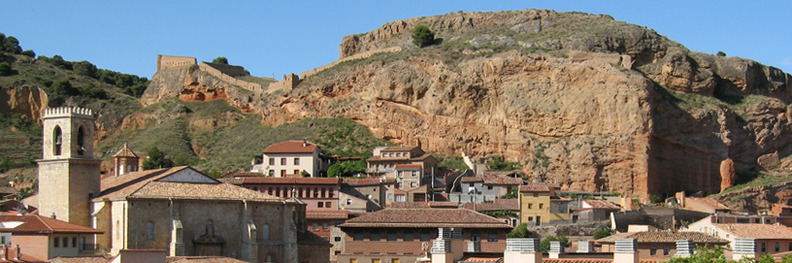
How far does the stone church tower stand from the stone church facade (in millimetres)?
49

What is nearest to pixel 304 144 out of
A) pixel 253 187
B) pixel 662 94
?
pixel 253 187

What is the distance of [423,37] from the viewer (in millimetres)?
126250

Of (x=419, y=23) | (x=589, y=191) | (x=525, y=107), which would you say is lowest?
(x=589, y=191)

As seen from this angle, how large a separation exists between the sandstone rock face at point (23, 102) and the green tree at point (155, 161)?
25385 millimetres

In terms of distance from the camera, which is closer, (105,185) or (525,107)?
(105,185)

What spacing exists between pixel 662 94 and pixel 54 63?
8680 cm

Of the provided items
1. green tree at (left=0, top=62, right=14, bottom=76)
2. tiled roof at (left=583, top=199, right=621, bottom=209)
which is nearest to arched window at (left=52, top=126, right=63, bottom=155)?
tiled roof at (left=583, top=199, right=621, bottom=209)

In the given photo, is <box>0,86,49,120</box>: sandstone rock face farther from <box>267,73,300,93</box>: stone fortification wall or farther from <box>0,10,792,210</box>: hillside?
<box>267,73,300,93</box>: stone fortification wall

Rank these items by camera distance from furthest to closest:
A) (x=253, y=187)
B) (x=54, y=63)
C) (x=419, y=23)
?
(x=54, y=63) → (x=419, y=23) → (x=253, y=187)

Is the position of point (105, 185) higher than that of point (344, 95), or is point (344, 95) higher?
point (344, 95)

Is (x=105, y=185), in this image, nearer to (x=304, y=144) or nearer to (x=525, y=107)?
(x=304, y=144)

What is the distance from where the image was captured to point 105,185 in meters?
63.3

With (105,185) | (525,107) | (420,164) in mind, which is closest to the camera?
(105,185)

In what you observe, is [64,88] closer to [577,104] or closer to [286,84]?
[286,84]
